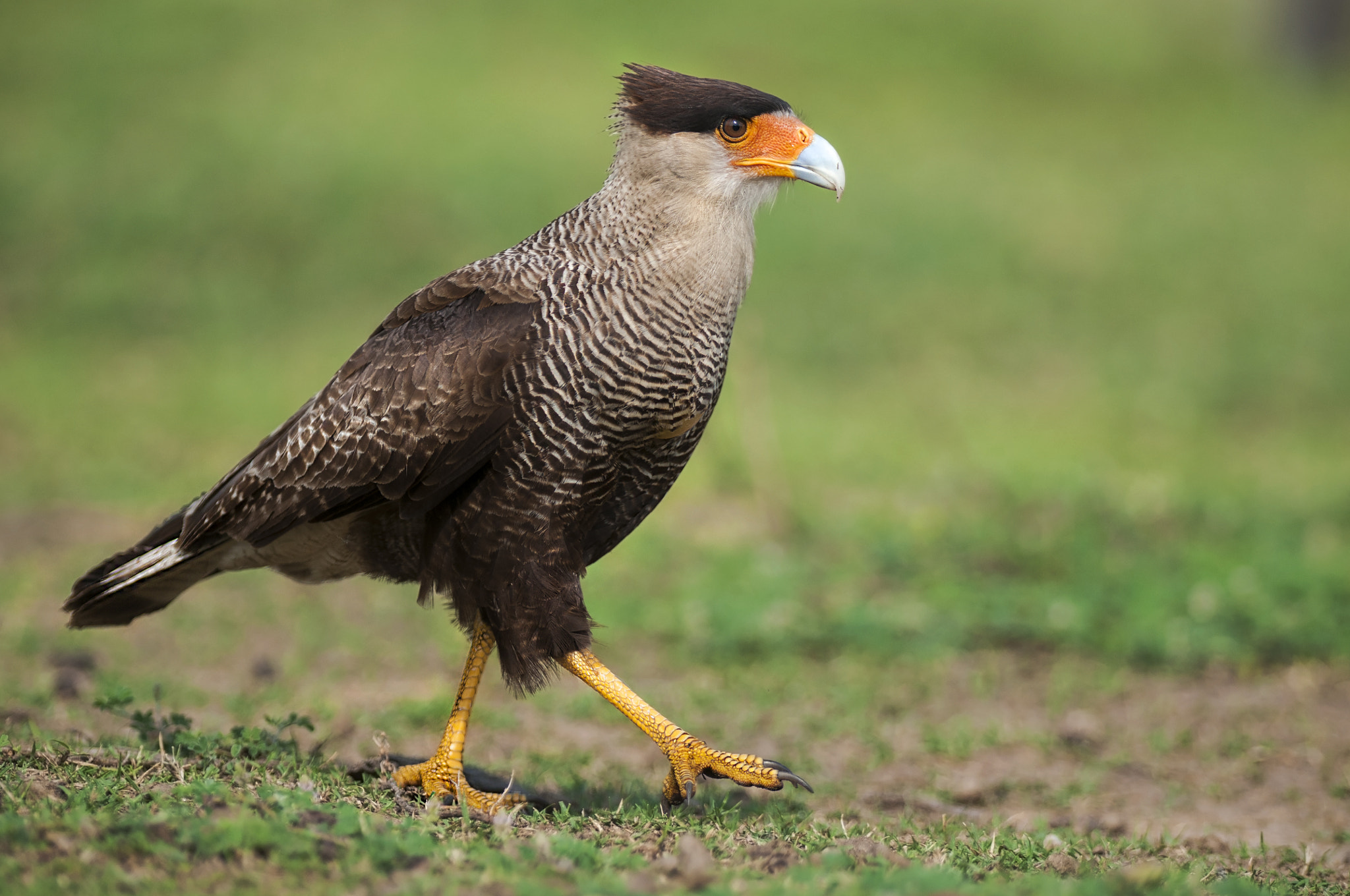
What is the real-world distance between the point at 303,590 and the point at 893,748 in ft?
12.7

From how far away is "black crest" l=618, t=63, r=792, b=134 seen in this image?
4281 mm

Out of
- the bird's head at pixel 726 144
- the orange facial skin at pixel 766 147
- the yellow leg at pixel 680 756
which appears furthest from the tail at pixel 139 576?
the orange facial skin at pixel 766 147

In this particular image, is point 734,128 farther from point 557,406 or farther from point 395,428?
point 395,428

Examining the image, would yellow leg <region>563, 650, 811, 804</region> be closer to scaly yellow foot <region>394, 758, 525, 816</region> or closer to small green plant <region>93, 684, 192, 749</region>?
scaly yellow foot <region>394, 758, 525, 816</region>

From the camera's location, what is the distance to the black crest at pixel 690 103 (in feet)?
14.0

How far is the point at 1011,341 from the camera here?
1367 centimetres

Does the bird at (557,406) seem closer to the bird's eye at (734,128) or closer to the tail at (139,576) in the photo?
the bird's eye at (734,128)

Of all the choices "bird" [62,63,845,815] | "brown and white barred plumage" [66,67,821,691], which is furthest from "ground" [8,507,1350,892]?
"brown and white barred plumage" [66,67,821,691]

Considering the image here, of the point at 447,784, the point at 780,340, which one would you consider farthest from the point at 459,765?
the point at 780,340

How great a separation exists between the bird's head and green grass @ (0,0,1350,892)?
207 cm

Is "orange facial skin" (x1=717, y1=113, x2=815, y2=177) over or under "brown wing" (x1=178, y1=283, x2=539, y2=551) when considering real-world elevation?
over

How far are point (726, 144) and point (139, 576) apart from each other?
2.58 m

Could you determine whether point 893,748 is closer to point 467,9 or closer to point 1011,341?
point 1011,341

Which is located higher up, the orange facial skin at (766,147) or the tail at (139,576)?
the orange facial skin at (766,147)
